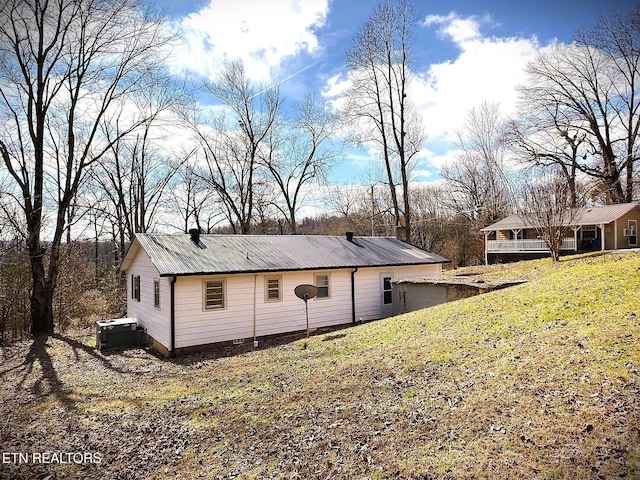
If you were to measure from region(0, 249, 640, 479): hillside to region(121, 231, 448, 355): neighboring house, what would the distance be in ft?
7.40

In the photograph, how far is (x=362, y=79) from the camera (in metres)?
24.8

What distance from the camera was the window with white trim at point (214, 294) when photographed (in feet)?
37.1

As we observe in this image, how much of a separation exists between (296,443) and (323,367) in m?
2.94

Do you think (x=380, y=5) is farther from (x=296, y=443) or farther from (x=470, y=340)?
(x=296, y=443)

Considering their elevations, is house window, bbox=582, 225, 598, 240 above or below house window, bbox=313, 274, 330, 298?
above

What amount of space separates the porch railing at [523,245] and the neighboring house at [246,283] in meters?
13.7

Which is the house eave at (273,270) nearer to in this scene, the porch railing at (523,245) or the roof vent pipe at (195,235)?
the roof vent pipe at (195,235)

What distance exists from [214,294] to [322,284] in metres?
4.00

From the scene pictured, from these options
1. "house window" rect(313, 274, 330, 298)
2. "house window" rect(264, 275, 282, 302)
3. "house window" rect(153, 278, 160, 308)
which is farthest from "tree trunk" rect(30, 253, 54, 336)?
"house window" rect(313, 274, 330, 298)

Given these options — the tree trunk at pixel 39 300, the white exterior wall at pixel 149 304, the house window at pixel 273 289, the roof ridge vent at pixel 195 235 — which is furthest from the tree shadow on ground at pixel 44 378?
the house window at pixel 273 289

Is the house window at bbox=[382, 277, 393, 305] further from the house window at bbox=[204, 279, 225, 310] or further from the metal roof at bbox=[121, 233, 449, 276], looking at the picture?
the house window at bbox=[204, 279, 225, 310]

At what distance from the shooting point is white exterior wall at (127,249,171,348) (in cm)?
1095

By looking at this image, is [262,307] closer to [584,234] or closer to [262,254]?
[262,254]

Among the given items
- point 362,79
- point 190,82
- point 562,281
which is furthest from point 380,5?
point 562,281
